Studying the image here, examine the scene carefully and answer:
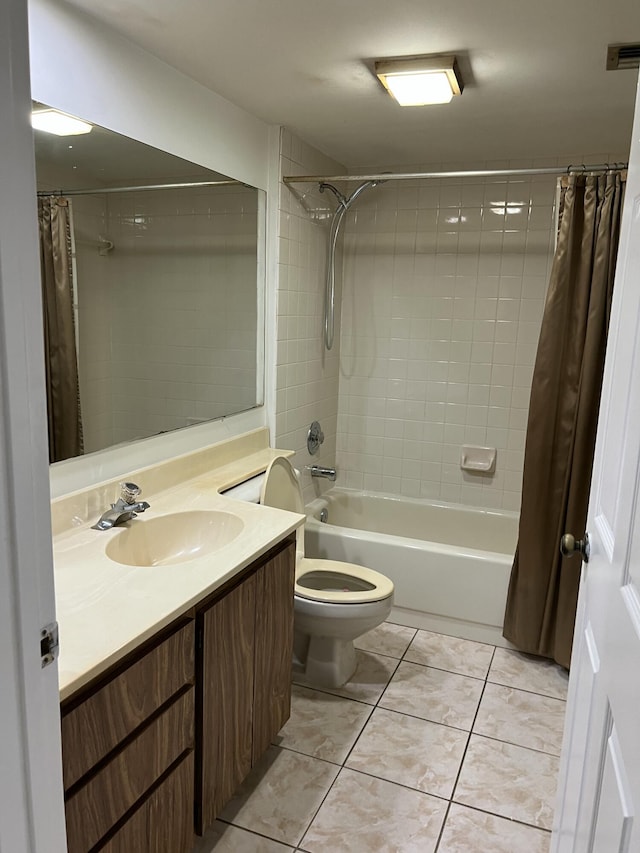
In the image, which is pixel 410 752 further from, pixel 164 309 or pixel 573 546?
pixel 164 309

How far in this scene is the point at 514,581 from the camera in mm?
2773

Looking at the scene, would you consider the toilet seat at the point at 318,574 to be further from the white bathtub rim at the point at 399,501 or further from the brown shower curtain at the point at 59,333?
the brown shower curtain at the point at 59,333

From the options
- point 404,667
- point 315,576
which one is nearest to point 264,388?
point 315,576

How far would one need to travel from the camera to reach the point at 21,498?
846 millimetres

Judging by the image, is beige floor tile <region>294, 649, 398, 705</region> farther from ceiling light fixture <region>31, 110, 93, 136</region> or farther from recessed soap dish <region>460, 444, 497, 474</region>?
ceiling light fixture <region>31, 110, 93, 136</region>

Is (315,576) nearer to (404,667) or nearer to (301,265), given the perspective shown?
(404,667)

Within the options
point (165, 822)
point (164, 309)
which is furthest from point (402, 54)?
point (165, 822)

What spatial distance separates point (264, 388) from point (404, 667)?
138cm

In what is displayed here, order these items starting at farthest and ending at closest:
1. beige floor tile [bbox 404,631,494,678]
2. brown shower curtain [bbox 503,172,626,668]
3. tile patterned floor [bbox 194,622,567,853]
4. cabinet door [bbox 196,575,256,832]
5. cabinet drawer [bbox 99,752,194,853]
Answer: beige floor tile [bbox 404,631,494,678]
brown shower curtain [bbox 503,172,626,668]
tile patterned floor [bbox 194,622,567,853]
cabinet door [bbox 196,575,256,832]
cabinet drawer [bbox 99,752,194,853]

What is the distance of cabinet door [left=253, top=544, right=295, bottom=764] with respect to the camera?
1.85 m

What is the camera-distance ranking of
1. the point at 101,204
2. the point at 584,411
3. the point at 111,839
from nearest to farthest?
1. the point at 111,839
2. the point at 101,204
3. the point at 584,411

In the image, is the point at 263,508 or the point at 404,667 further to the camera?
the point at 404,667

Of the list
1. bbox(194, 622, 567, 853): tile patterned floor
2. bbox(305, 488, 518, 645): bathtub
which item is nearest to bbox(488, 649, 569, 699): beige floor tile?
bbox(194, 622, 567, 853): tile patterned floor

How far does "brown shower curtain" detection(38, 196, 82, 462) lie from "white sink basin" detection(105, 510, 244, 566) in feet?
1.04
